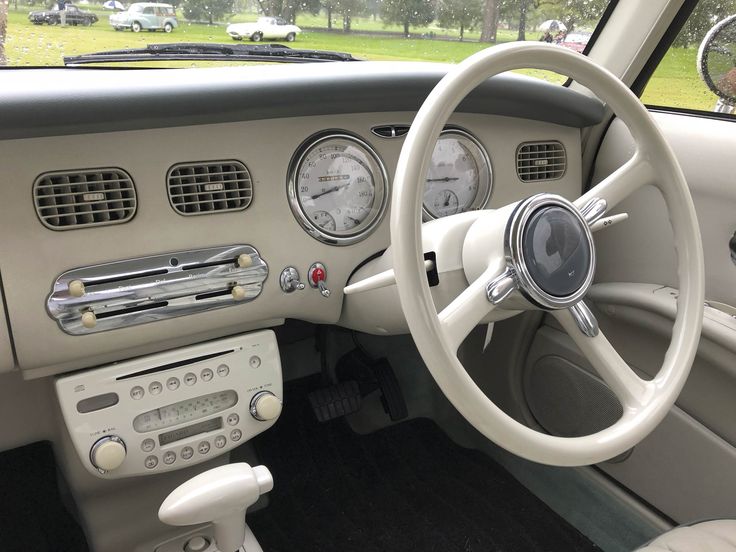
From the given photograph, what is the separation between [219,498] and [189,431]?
0.32m

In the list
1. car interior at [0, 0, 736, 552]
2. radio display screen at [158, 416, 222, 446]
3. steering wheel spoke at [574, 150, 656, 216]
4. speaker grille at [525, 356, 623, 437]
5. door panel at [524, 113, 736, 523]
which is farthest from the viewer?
speaker grille at [525, 356, 623, 437]

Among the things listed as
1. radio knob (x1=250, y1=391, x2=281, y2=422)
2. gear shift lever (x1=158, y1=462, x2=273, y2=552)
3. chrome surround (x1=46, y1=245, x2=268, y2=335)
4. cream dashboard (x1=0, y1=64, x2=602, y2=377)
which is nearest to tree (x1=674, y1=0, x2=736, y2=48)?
cream dashboard (x1=0, y1=64, x2=602, y2=377)

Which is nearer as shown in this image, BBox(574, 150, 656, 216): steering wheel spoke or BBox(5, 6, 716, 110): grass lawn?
BBox(574, 150, 656, 216): steering wheel spoke

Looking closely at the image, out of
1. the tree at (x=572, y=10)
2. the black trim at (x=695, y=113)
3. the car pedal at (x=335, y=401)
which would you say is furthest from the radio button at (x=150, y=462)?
the black trim at (x=695, y=113)

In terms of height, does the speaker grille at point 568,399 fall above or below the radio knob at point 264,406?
below

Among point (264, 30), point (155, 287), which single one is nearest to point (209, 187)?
point (155, 287)

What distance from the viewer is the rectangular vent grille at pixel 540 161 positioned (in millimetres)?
1730

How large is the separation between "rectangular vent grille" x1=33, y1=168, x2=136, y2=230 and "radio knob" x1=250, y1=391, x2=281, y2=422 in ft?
1.69

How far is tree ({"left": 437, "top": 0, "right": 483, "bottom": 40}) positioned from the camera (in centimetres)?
167

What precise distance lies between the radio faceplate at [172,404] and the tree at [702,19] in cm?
142

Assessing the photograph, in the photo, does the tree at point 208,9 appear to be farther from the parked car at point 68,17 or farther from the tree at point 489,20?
the tree at point 489,20

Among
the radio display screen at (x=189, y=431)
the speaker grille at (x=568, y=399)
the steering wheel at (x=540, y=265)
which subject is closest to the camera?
the steering wheel at (x=540, y=265)

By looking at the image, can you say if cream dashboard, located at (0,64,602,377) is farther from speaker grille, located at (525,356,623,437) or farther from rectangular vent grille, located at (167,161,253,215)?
speaker grille, located at (525,356,623,437)

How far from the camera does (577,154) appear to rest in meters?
1.86
